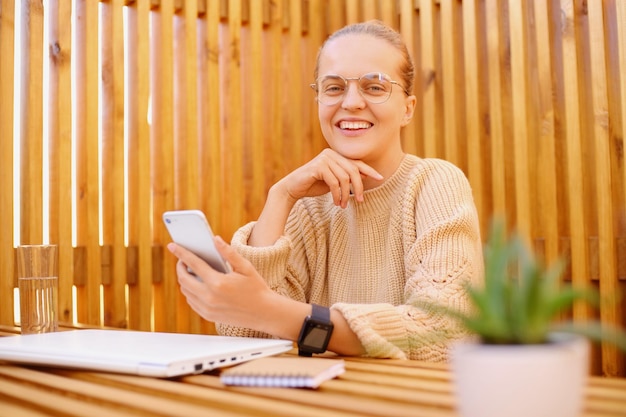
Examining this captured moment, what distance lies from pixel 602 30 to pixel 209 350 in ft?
6.57

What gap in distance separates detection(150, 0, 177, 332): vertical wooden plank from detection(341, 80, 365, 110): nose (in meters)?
1.27

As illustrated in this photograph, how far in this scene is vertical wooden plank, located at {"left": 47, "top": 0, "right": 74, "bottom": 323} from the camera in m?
2.66

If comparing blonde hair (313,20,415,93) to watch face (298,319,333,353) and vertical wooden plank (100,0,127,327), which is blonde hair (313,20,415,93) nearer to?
watch face (298,319,333,353)

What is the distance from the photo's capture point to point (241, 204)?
10.3 ft

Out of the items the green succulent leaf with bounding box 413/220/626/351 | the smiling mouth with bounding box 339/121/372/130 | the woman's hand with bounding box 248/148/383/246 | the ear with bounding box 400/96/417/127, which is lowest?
the green succulent leaf with bounding box 413/220/626/351

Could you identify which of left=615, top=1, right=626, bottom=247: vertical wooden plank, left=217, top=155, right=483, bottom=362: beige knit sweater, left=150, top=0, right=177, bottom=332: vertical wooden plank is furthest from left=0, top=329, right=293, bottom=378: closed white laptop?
left=615, top=1, right=626, bottom=247: vertical wooden plank

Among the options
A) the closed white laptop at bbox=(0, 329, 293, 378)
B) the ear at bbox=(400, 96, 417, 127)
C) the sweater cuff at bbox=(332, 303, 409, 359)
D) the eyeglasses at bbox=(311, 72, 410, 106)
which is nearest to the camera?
the closed white laptop at bbox=(0, 329, 293, 378)

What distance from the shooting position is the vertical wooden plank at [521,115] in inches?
104

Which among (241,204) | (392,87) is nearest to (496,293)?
(392,87)

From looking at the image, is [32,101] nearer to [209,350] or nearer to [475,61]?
[475,61]

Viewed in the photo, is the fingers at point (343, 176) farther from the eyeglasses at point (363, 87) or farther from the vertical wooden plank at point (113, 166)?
the vertical wooden plank at point (113, 166)

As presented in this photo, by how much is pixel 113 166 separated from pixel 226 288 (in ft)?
5.80

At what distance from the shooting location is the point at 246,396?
849 millimetres

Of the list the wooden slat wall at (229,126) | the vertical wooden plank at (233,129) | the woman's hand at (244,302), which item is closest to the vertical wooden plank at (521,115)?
the wooden slat wall at (229,126)
